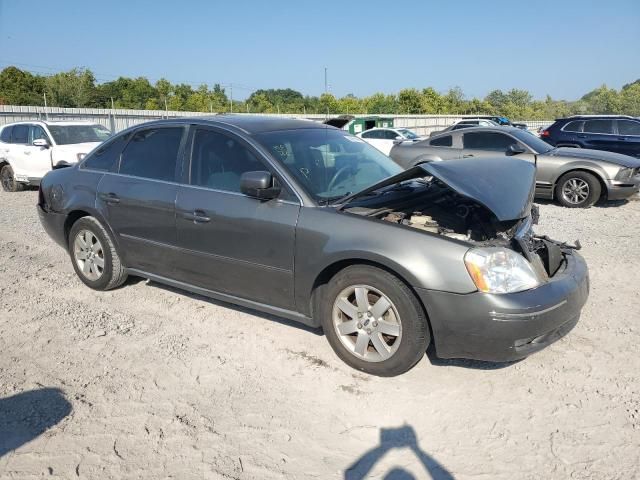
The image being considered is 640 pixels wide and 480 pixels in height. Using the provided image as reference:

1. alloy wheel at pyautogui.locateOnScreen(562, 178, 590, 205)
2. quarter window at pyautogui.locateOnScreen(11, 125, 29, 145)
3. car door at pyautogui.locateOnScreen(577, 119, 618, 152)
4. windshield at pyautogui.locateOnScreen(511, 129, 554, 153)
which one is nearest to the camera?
alloy wheel at pyautogui.locateOnScreen(562, 178, 590, 205)

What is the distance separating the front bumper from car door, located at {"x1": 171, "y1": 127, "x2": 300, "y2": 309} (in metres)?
1.08

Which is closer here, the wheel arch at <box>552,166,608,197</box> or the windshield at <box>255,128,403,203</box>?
the windshield at <box>255,128,403,203</box>

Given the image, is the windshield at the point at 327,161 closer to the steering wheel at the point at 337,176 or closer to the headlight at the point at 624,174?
the steering wheel at the point at 337,176

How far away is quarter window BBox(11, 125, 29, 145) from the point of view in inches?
469

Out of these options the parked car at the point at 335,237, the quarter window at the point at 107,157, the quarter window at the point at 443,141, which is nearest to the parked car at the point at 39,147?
the quarter window at the point at 107,157

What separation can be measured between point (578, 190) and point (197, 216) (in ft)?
25.3

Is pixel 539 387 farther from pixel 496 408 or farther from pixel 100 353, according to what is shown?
pixel 100 353

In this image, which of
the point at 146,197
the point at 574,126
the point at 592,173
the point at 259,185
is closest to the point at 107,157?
the point at 146,197

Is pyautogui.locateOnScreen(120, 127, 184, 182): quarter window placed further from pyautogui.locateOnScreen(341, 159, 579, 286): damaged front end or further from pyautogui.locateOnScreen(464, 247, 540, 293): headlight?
pyautogui.locateOnScreen(464, 247, 540, 293): headlight

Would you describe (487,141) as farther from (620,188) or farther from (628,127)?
(628,127)

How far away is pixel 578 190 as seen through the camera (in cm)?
934

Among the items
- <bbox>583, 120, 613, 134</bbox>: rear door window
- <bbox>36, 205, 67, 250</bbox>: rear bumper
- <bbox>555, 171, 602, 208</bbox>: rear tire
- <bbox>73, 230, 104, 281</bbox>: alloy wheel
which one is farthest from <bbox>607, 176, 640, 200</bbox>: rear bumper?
<bbox>36, 205, 67, 250</bbox>: rear bumper

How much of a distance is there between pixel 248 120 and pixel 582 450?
3343mm

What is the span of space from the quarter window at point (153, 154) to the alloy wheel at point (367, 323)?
1.87 meters
